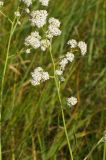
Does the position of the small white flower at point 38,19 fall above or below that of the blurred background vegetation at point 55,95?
below

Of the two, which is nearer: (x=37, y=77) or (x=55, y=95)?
(x=37, y=77)

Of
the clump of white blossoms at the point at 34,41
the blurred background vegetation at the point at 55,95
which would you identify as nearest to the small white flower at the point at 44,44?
the clump of white blossoms at the point at 34,41

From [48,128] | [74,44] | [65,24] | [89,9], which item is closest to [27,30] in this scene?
[65,24]

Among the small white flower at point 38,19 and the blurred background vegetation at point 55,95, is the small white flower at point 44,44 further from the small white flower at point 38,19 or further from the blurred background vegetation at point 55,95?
the blurred background vegetation at point 55,95

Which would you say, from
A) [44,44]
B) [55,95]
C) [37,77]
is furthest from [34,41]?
[55,95]

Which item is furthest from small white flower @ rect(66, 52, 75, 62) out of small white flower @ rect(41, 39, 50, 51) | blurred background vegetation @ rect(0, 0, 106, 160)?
blurred background vegetation @ rect(0, 0, 106, 160)

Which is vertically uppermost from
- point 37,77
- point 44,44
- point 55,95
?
point 55,95

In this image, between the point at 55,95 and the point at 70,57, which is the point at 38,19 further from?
the point at 55,95

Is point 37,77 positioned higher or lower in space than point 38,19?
lower
